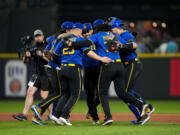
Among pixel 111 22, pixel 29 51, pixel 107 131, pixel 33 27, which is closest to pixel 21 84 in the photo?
pixel 33 27

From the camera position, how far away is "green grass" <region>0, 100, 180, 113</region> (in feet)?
47.2

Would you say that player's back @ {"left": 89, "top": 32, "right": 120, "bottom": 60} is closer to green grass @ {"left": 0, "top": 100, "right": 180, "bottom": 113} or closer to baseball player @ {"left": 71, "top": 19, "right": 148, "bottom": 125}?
baseball player @ {"left": 71, "top": 19, "right": 148, "bottom": 125}

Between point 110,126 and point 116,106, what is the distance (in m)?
5.99

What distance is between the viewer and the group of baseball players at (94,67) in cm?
984

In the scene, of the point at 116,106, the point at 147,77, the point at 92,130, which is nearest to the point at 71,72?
the point at 92,130

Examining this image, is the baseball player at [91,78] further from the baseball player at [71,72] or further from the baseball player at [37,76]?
the baseball player at [37,76]

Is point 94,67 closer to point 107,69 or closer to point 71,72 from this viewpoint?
point 107,69

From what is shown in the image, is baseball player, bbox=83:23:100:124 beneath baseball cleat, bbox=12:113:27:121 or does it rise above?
above

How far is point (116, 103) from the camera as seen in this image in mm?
16719

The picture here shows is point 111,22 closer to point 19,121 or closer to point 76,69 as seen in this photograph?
point 76,69

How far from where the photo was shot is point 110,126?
32.0ft

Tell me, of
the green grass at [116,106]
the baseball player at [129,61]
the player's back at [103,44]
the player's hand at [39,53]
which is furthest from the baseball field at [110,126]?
the player's hand at [39,53]

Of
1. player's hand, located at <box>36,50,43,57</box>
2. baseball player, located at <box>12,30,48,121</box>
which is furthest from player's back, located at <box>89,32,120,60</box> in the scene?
baseball player, located at <box>12,30,48,121</box>

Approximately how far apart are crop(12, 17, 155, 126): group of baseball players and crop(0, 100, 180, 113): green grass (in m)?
3.66
